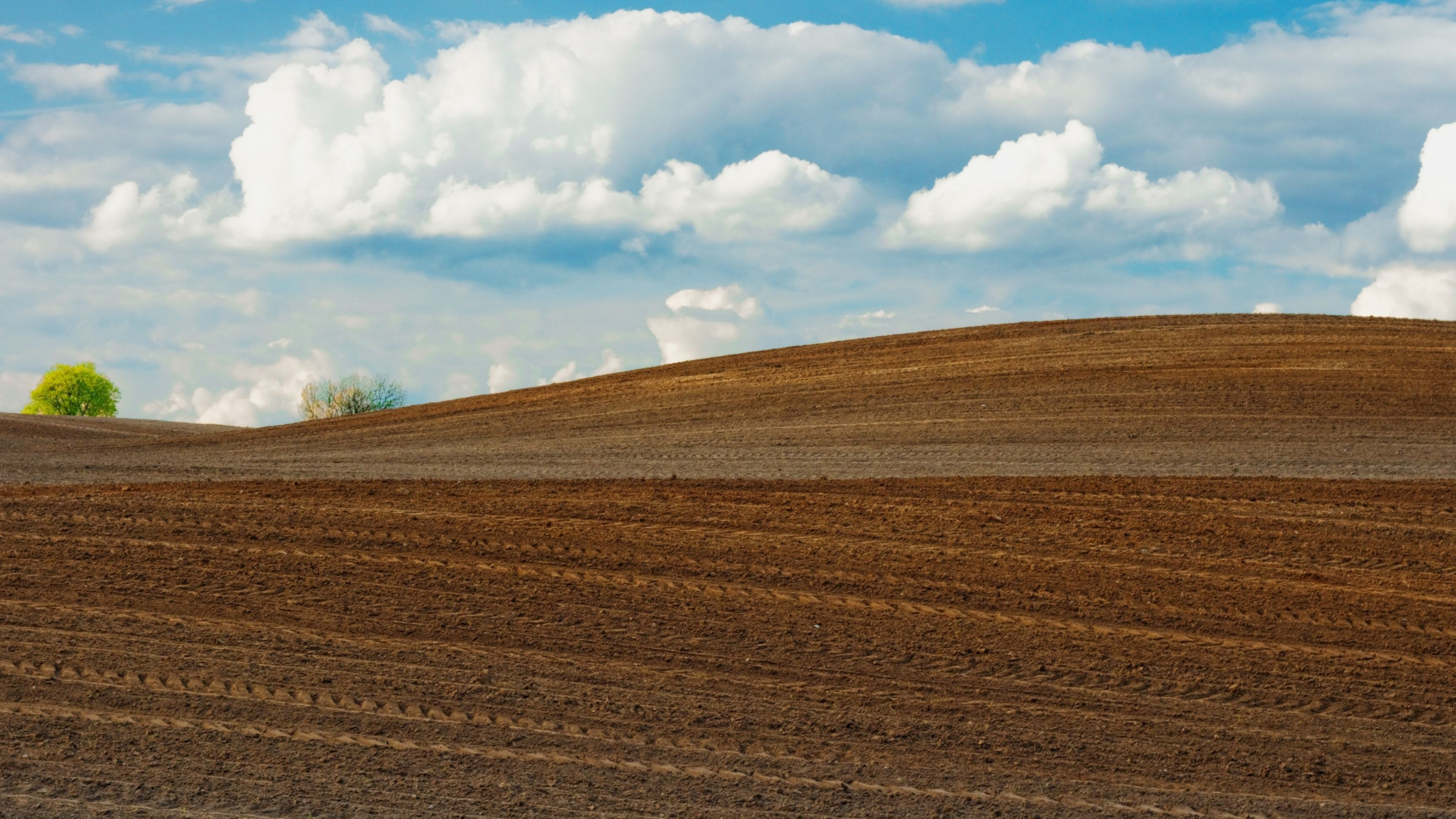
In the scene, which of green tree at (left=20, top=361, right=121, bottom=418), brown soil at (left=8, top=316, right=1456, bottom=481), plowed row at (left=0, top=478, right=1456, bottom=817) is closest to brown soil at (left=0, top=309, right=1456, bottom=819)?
plowed row at (left=0, top=478, right=1456, bottom=817)

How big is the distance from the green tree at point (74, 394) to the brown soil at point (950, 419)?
4583 centimetres

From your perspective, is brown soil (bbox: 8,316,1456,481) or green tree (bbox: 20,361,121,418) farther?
green tree (bbox: 20,361,121,418)

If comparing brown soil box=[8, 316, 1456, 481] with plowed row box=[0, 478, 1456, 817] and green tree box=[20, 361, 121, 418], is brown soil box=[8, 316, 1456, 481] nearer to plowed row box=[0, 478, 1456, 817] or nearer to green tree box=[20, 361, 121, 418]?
plowed row box=[0, 478, 1456, 817]

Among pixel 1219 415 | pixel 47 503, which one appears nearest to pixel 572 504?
pixel 47 503

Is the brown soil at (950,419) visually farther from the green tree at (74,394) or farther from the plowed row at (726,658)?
the green tree at (74,394)

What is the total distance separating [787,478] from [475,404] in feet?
50.3

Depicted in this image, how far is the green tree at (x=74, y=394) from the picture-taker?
7262 centimetres

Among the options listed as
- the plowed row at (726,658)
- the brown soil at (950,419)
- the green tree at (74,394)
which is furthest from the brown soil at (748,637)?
the green tree at (74,394)

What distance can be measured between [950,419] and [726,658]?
50.0 feet

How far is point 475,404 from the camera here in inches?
1214

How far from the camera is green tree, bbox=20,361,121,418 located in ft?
238

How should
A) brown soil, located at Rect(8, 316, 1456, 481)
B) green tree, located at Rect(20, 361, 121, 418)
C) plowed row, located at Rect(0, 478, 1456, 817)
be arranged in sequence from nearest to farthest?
plowed row, located at Rect(0, 478, 1456, 817) < brown soil, located at Rect(8, 316, 1456, 481) < green tree, located at Rect(20, 361, 121, 418)

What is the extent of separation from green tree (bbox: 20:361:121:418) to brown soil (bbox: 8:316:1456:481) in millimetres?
45831

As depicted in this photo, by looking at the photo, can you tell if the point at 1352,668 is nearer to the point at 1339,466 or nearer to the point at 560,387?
the point at 1339,466
